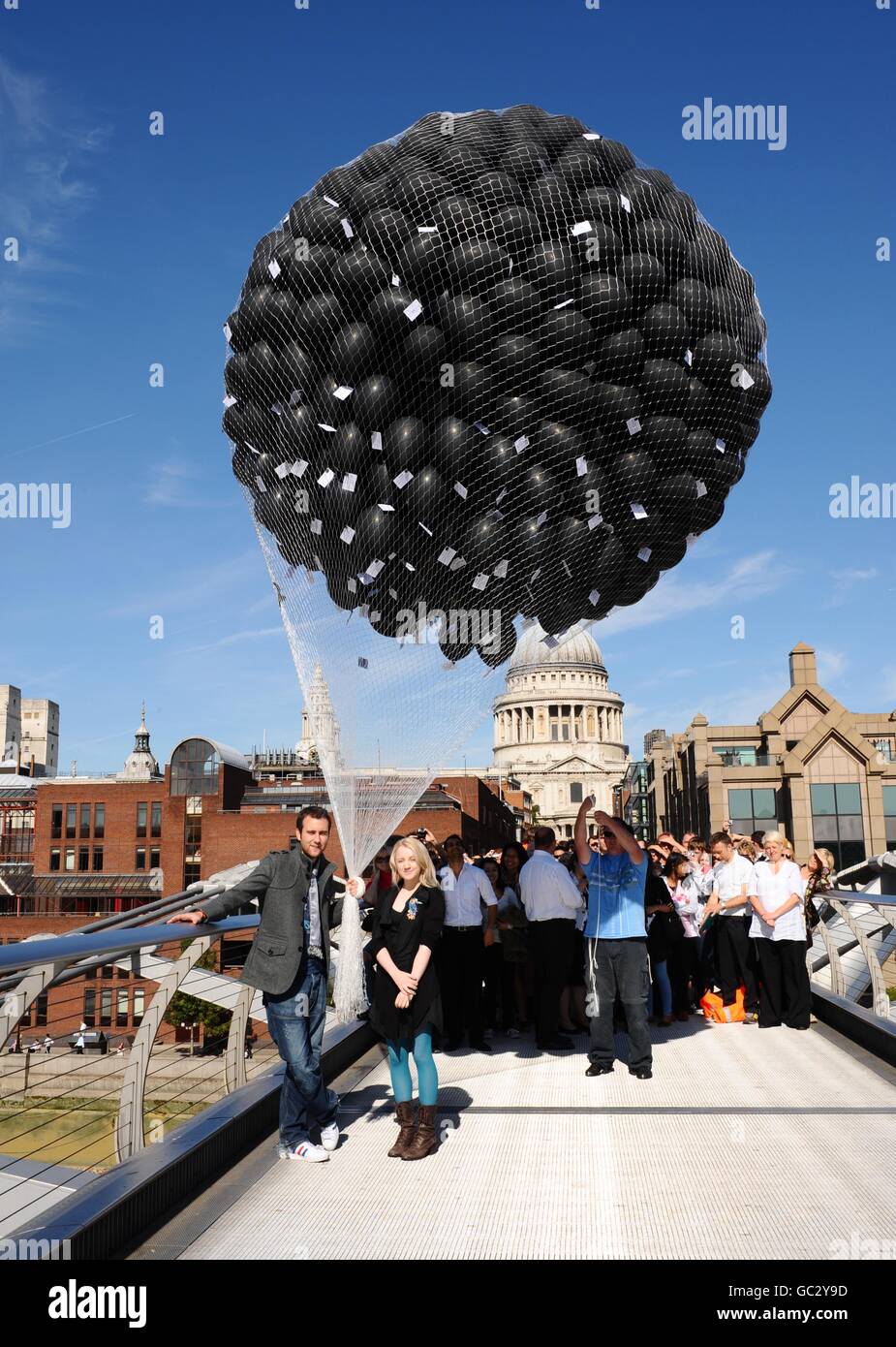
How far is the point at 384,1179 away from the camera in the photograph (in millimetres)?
5676

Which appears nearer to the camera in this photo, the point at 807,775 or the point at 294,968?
the point at 294,968

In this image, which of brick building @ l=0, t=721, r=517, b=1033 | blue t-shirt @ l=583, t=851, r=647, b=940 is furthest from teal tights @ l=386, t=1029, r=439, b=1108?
brick building @ l=0, t=721, r=517, b=1033

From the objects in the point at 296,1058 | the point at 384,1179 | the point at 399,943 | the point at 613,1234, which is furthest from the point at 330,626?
the point at 613,1234

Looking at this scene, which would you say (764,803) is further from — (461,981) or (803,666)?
(461,981)

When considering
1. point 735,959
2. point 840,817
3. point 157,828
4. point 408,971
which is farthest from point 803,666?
point 408,971

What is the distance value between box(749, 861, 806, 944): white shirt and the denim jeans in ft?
7.64

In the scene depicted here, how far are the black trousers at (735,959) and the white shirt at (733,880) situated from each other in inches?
3.7

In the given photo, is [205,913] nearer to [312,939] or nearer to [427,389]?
[312,939]

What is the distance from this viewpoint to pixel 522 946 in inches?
402

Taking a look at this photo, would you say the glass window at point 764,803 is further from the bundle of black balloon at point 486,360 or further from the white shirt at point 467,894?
the bundle of black balloon at point 486,360

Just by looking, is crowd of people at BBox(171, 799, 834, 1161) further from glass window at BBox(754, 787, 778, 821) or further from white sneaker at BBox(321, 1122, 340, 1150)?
glass window at BBox(754, 787, 778, 821)

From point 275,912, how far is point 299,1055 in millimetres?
773

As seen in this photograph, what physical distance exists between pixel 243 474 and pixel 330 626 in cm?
157

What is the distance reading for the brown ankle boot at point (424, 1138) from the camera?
6.06 m
